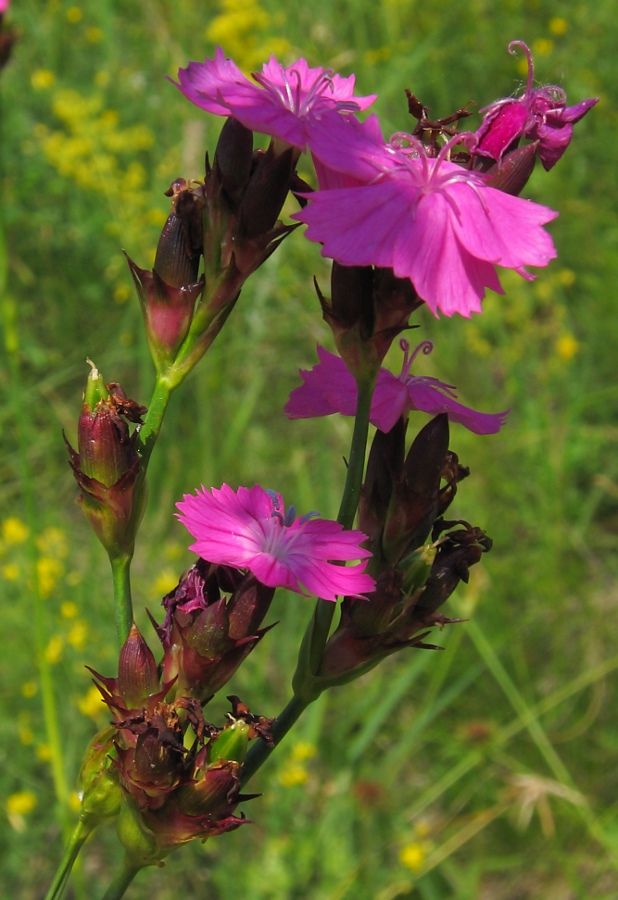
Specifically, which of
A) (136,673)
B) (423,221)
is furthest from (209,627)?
(423,221)

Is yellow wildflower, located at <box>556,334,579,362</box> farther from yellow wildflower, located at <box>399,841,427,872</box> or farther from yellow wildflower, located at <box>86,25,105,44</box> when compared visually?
yellow wildflower, located at <box>86,25,105,44</box>

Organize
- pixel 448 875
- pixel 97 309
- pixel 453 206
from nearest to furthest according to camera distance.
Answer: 1. pixel 453 206
2. pixel 448 875
3. pixel 97 309

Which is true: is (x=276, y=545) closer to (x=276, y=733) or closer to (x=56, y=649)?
(x=276, y=733)

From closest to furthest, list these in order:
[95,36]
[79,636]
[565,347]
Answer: [79,636] < [565,347] < [95,36]

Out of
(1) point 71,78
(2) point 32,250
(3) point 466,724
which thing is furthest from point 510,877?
(1) point 71,78

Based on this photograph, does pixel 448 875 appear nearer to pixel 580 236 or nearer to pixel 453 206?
A: pixel 453 206

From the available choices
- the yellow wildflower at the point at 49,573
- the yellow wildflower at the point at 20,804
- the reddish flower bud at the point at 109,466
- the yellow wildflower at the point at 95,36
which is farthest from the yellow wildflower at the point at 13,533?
the yellow wildflower at the point at 95,36
